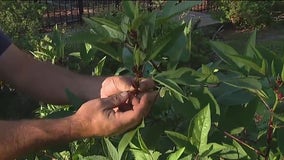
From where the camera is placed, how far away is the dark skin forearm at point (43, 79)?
2043 mm

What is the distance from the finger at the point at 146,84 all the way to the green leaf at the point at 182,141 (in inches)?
6.7

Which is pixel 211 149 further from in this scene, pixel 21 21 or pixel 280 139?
pixel 21 21

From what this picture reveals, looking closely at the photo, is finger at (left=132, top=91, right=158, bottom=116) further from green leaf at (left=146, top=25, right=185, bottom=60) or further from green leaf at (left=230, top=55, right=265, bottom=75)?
green leaf at (left=230, top=55, right=265, bottom=75)

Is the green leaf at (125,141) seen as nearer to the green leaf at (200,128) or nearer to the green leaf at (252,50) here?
the green leaf at (200,128)

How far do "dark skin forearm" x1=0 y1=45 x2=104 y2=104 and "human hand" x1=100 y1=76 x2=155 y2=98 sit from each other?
93 mm

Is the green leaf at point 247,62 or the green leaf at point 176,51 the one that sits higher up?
the green leaf at point 247,62

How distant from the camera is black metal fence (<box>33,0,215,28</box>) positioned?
11.1m

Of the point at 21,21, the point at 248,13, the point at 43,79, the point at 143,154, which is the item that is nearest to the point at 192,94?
the point at 143,154

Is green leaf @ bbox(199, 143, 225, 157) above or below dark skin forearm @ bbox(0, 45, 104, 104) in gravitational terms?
above

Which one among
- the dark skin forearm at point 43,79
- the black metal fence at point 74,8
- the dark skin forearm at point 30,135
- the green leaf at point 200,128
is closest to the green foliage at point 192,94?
the green leaf at point 200,128

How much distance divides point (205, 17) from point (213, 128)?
1030 centimetres

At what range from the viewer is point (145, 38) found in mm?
1319

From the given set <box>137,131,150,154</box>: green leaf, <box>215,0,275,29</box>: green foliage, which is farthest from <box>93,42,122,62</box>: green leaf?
<box>215,0,275,29</box>: green foliage

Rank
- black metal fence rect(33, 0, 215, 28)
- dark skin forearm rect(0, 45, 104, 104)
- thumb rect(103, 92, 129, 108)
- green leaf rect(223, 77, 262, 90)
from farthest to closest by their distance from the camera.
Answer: black metal fence rect(33, 0, 215, 28)
dark skin forearm rect(0, 45, 104, 104)
thumb rect(103, 92, 129, 108)
green leaf rect(223, 77, 262, 90)
